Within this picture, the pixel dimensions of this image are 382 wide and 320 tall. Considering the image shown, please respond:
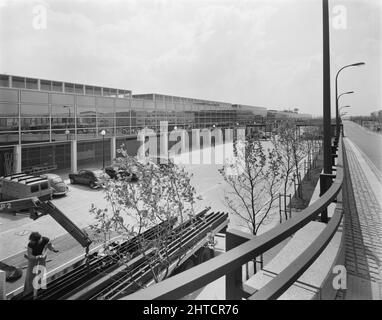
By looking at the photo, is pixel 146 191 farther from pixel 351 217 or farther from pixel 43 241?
pixel 351 217

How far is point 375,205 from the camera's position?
9.00 metres

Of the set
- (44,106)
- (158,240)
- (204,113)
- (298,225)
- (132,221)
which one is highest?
(204,113)

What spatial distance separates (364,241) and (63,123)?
23903mm

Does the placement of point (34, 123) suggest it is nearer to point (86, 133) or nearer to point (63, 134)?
point (63, 134)

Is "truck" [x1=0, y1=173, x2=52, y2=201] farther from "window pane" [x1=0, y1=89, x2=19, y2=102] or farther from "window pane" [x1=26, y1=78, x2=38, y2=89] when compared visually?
"window pane" [x1=26, y1=78, x2=38, y2=89]

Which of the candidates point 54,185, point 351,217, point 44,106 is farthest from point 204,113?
point 351,217

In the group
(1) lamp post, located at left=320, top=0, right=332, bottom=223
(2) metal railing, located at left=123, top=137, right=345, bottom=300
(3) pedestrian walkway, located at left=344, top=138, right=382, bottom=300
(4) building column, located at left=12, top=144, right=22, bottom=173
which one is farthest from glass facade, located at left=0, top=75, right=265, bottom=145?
(2) metal railing, located at left=123, top=137, right=345, bottom=300

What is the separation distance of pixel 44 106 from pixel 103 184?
20316mm

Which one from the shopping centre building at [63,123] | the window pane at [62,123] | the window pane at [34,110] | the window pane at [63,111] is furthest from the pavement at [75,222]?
the window pane at [63,111]

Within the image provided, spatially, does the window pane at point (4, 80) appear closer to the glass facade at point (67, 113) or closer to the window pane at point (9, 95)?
the glass facade at point (67, 113)

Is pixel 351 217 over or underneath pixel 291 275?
underneath

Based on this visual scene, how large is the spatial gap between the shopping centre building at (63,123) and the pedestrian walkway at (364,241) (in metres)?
19.4

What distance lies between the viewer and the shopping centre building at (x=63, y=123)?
20297 millimetres

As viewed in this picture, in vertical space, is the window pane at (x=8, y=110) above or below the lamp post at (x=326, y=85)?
above
